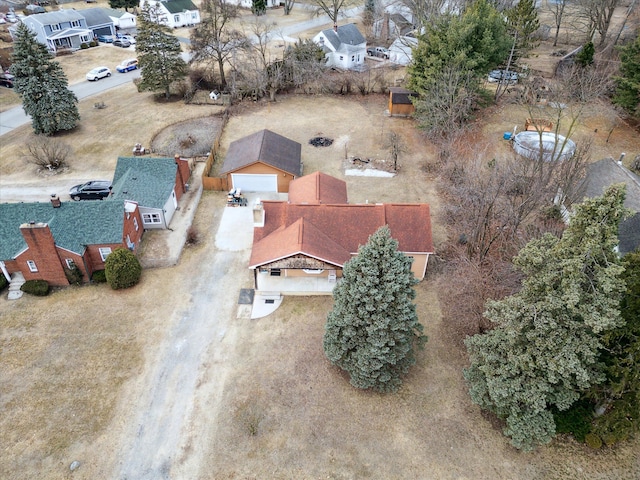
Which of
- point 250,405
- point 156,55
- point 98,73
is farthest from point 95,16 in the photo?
point 250,405

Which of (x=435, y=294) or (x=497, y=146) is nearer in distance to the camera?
(x=435, y=294)

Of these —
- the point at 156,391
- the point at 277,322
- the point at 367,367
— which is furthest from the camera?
the point at 277,322

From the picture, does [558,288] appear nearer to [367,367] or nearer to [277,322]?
[367,367]

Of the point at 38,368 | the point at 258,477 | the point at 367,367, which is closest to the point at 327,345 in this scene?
the point at 367,367

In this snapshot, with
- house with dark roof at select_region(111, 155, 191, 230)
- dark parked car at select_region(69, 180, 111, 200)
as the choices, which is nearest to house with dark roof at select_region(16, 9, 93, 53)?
dark parked car at select_region(69, 180, 111, 200)

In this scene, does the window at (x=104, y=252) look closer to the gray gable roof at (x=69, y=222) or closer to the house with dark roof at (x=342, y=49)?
the gray gable roof at (x=69, y=222)

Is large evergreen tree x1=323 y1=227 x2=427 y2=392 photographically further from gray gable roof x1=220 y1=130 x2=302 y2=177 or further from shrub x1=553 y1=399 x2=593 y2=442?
gray gable roof x1=220 y1=130 x2=302 y2=177
